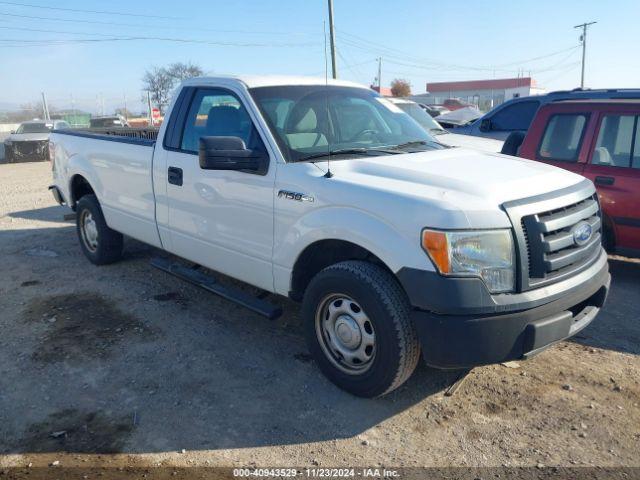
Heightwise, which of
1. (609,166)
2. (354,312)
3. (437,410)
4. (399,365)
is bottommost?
(437,410)

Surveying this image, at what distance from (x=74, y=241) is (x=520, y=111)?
290 inches

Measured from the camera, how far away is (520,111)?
31.1ft

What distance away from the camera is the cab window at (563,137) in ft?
19.1

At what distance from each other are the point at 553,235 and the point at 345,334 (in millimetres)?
1363

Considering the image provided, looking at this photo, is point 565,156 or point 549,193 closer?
point 549,193

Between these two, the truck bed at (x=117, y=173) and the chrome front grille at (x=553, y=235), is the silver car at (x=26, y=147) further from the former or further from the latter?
the chrome front grille at (x=553, y=235)

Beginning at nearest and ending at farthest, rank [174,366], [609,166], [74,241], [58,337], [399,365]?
1. [399,365]
2. [174,366]
3. [58,337]
4. [609,166]
5. [74,241]

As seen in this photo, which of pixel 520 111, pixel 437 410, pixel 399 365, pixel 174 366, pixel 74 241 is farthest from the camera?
pixel 520 111

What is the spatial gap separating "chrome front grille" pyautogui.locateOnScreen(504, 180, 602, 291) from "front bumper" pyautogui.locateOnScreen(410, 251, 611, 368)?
11 centimetres

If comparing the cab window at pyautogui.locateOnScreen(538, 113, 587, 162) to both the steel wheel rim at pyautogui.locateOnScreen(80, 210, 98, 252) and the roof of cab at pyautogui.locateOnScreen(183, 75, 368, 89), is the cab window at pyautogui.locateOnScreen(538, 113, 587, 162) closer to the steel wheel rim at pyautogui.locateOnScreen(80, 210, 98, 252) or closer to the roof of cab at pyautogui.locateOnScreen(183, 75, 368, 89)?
the roof of cab at pyautogui.locateOnScreen(183, 75, 368, 89)

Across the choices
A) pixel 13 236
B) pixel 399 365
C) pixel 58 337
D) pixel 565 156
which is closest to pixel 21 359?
pixel 58 337

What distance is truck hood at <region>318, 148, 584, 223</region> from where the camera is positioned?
307 centimetres

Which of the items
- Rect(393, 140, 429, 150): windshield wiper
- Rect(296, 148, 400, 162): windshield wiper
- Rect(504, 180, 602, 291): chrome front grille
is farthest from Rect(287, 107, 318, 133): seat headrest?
Rect(504, 180, 602, 291): chrome front grille

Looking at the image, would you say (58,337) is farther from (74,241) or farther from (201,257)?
(74,241)
